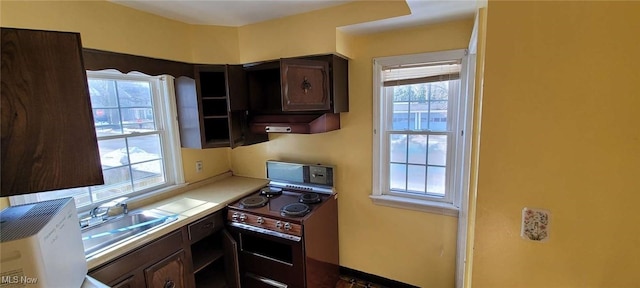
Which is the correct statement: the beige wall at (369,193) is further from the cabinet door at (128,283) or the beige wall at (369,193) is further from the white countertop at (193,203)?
the cabinet door at (128,283)

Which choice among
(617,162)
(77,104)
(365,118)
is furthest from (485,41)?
(77,104)

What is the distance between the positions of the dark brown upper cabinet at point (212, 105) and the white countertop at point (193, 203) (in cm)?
44

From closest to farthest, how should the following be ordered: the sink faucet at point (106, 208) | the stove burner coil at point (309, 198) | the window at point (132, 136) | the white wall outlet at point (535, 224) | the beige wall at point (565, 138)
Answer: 1. the beige wall at point (565, 138)
2. the white wall outlet at point (535, 224)
3. the sink faucet at point (106, 208)
4. the window at point (132, 136)
5. the stove burner coil at point (309, 198)

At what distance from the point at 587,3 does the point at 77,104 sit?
1.90 meters

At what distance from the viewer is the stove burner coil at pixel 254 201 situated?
203 cm

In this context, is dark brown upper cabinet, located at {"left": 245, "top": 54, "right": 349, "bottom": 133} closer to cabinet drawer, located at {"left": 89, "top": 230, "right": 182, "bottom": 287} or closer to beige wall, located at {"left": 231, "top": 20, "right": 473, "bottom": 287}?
beige wall, located at {"left": 231, "top": 20, "right": 473, "bottom": 287}

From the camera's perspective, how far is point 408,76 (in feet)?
6.48

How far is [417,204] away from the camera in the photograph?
2.04 meters

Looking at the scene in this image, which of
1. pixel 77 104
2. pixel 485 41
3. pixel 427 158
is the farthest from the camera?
pixel 427 158

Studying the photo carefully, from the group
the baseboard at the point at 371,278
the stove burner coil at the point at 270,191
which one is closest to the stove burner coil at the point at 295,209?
the stove burner coil at the point at 270,191

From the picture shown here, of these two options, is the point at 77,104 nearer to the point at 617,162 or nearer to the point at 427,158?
the point at 617,162

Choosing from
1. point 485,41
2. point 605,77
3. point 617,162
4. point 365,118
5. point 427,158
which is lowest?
point 427,158

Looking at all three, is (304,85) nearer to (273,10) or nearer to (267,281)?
(273,10)

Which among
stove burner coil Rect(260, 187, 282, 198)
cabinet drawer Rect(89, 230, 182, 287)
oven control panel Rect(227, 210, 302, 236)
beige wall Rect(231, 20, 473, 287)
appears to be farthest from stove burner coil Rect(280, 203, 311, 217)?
cabinet drawer Rect(89, 230, 182, 287)
